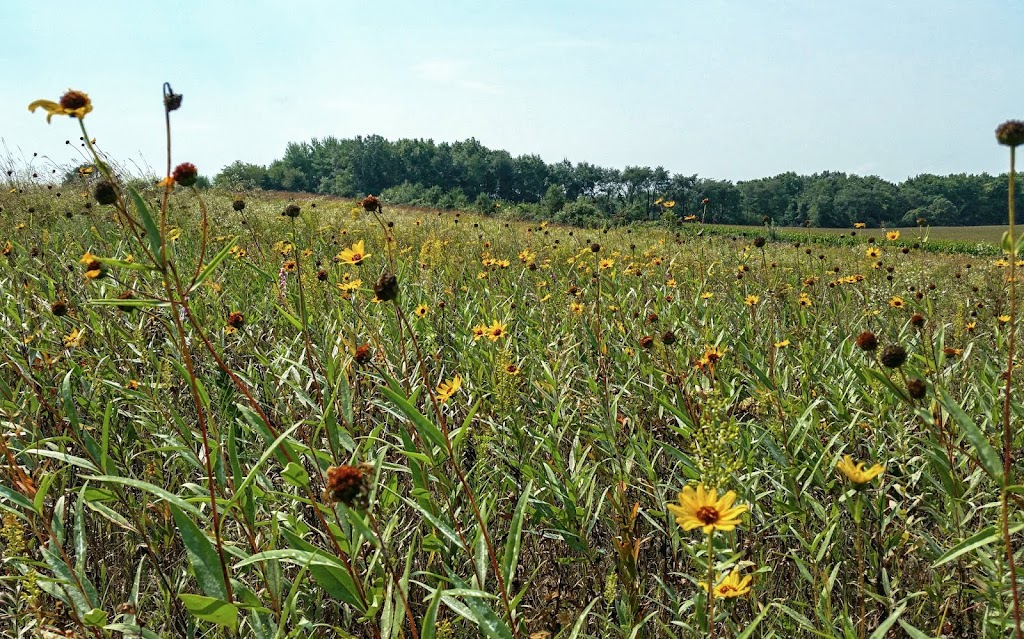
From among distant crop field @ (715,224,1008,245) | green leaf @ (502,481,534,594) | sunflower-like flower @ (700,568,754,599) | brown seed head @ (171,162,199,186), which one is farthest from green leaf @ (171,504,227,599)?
distant crop field @ (715,224,1008,245)

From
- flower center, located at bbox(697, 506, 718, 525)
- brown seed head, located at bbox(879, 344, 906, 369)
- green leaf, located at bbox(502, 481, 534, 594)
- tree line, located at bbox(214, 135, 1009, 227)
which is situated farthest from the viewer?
tree line, located at bbox(214, 135, 1009, 227)

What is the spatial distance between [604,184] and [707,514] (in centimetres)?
6217

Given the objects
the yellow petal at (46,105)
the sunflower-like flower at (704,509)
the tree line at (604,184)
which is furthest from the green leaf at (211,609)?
the tree line at (604,184)

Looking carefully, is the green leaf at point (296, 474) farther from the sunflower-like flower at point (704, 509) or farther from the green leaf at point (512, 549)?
the sunflower-like flower at point (704, 509)

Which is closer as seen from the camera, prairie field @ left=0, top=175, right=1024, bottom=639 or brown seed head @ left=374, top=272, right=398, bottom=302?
prairie field @ left=0, top=175, right=1024, bottom=639

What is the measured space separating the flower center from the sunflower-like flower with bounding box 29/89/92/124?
1009 mm

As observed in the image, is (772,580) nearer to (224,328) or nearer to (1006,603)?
(1006,603)

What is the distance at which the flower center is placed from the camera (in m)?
0.76

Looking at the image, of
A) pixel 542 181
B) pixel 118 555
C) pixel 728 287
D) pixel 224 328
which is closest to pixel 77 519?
pixel 118 555

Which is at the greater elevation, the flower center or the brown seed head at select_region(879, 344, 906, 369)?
the brown seed head at select_region(879, 344, 906, 369)

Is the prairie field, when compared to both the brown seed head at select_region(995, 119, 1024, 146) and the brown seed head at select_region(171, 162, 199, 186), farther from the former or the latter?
the brown seed head at select_region(995, 119, 1024, 146)

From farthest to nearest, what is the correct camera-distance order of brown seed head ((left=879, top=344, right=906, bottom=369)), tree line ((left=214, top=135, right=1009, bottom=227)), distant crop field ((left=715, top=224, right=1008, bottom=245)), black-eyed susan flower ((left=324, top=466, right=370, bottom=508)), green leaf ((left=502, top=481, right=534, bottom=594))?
1. tree line ((left=214, top=135, right=1009, bottom=227))
2. distant crop field ((left=715, top=224, right=1008, bottom=245))
3. brown seed head ((left=879, top=344, right=906, bottom=369))
4. green leaf ((left=502, top=481, right=534, bottom=594))
5. black-eyed susan flower ((left=324, top=466, right=370, bottom=508))

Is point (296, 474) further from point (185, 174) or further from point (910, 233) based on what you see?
point (910, 233)

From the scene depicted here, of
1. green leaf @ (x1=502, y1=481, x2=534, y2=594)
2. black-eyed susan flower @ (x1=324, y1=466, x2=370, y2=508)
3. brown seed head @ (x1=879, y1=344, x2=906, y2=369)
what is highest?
brown seed head @ (x1=879, y1=344, x2=906, y2=369)
